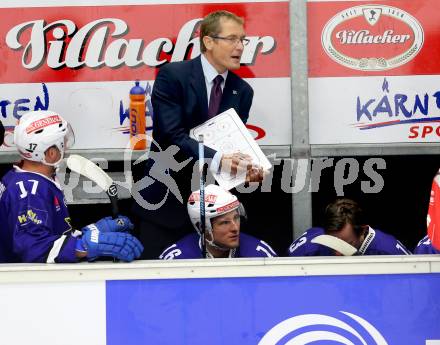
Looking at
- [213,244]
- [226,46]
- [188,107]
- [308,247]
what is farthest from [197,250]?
[226,46]

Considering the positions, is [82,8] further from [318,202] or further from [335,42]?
[318,202]

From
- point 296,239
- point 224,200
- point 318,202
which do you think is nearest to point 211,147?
point 224,200

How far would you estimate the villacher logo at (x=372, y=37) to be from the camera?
6.45 metres

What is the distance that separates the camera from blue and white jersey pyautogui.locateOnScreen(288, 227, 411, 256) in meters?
5.62

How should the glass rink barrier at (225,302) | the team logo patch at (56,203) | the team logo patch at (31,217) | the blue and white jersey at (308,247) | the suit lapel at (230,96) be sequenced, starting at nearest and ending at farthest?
the glass rink barrier at (225,302) < the team logo patch at (31,217) < the team logo patch at (56,203) < the blue and white jersey at (308,247) < the suit lapel at (230,96)

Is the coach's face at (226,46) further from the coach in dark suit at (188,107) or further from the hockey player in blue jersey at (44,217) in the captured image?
the hockey player in blue jersey at (44,217)

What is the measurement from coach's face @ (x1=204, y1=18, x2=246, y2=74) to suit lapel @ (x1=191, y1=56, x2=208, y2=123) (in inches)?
3.6

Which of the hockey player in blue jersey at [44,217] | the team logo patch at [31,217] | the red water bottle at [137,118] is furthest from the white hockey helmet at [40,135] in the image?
the red water bottle at [137,118]

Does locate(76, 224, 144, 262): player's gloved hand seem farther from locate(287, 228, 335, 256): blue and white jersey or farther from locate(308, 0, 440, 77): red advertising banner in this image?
locate(308, 0, 440, 77): red advertising banner

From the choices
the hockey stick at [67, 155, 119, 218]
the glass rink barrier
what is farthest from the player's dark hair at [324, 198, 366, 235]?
the hockey stick at [67, 155, 119, 218]

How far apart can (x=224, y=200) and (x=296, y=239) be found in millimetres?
643

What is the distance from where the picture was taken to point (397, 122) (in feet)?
21.3

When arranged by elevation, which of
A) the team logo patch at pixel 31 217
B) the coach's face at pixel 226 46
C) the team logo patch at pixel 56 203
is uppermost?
the coach's face at pixel 226 46

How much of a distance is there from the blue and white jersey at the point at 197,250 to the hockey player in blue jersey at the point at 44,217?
356 mm
